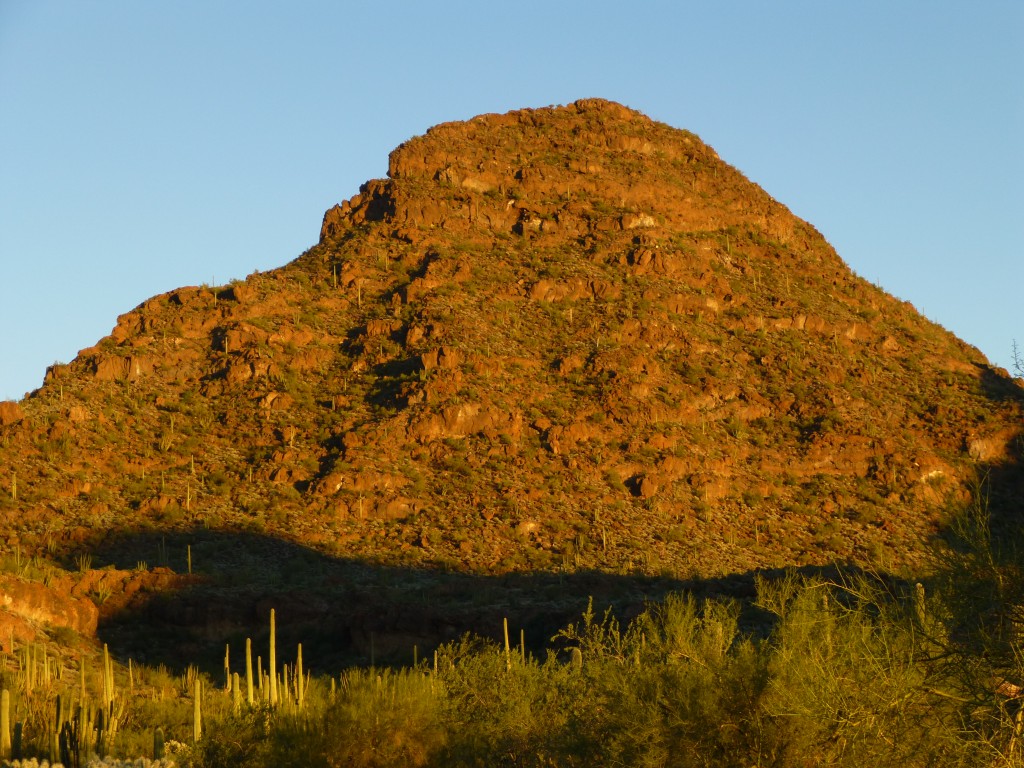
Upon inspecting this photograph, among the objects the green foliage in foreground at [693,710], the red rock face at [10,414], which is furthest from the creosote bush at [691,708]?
the red rock face at [10,414]

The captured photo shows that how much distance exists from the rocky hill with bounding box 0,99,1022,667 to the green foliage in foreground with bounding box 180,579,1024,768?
1725 centimetres

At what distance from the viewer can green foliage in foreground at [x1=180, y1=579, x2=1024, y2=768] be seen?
39.5 feet

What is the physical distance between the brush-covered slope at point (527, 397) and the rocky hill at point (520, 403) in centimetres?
15

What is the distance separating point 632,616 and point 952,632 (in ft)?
84.0

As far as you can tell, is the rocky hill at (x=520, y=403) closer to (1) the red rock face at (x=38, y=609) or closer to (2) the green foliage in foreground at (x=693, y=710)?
(1) the red rock face at (x=38, y=609)

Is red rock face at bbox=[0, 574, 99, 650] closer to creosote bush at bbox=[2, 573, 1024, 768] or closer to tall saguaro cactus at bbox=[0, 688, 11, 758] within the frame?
creosote bush at bbox=[2, 573, 1024, 768]

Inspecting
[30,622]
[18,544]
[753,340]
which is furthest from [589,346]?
[30,622]

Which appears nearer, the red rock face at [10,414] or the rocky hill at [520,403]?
the rocky hill at [520,403]

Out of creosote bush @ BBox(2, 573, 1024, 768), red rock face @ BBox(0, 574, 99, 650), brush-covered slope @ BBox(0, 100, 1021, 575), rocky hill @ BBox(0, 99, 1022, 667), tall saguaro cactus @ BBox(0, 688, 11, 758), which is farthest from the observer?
brush-covered slope @ BBox(0, 100, 1021, 575)

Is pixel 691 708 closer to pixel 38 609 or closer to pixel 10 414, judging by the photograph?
pixel 38 609

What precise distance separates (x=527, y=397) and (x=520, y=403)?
77cm

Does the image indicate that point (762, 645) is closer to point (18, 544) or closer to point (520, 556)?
point (520, 556)

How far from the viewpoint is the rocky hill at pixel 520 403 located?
4872 cm

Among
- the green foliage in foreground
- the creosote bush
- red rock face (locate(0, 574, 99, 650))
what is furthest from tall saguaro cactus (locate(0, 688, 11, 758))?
red rock face (locate(0, 574, 99, 650))
